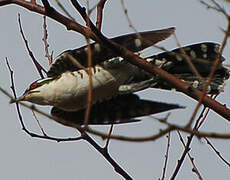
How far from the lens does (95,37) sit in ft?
8.43

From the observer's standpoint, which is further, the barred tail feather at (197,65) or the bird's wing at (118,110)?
the bird's wing at (118,110)

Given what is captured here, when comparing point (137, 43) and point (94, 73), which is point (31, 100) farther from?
point (137, 43)

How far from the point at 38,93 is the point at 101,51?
0.50 metres

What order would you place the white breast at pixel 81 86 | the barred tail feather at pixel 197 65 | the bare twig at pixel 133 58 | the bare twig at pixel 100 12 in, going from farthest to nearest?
1. the white breast at pixel 81 86
2. the barred tail feather at pixel 197 65
3. the bare twig at pixel 100 12
4. the bare twig at pixel 133 58

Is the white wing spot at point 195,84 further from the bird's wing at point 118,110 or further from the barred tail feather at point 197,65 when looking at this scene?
the bird's wing at point 118,110

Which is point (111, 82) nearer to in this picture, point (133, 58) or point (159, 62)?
point (159, 62)

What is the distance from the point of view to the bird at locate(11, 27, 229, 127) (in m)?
3.32

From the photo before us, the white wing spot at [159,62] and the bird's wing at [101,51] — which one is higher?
the bird's wing at [101,51]

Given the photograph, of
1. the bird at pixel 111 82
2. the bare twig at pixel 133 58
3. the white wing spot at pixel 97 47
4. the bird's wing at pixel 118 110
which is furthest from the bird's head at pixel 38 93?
the bare twig at pixel 133 58

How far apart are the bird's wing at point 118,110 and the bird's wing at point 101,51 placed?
0.33 meters

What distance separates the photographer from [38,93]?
352 centimetres

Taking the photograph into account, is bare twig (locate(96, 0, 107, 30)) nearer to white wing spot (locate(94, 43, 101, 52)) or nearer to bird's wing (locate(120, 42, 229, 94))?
white wing spot (locate(94, 43, 101, 52))

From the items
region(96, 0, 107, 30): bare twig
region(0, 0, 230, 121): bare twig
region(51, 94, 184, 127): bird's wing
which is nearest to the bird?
region(51, 94, 184, 127): bird's wing

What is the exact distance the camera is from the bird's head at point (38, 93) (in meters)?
3.51
